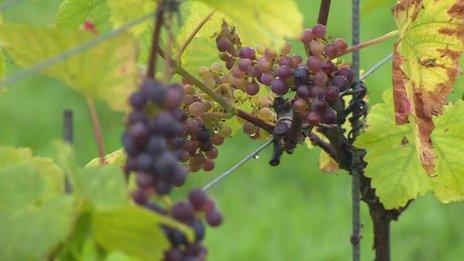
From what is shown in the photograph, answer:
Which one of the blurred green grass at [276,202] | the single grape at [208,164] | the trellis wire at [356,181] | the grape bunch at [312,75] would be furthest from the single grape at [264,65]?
the blurred green grass at [276,202]

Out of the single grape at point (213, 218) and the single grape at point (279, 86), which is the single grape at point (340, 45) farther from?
the single grape at point (213, 218)

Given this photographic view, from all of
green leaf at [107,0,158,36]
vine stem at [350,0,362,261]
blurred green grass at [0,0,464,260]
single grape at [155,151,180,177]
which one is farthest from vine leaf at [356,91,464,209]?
blurred green grass at [0,0,464,260]

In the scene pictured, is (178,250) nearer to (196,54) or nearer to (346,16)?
(196,54)

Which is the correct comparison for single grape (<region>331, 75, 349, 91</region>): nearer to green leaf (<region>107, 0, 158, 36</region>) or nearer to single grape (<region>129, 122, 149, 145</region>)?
green leaf (<region>107, 0, 158, 36</region>)

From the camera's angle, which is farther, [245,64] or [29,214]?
[245,64]

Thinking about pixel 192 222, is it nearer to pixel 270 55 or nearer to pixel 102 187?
pixel 102 187

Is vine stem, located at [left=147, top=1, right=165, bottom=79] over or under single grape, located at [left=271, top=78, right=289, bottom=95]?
under

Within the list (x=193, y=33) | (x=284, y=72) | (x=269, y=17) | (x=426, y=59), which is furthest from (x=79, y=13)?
(x=269, y=17)
